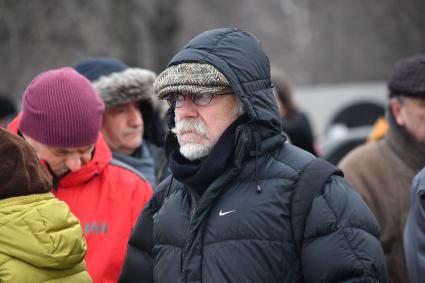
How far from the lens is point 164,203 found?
3.70 meters

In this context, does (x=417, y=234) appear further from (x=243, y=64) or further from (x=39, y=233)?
(x=39, y=233)

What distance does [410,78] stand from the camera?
5008mm

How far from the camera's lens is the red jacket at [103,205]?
4.22 m

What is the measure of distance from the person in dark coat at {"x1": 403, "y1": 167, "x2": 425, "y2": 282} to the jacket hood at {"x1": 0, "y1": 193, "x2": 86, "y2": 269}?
1.55 m

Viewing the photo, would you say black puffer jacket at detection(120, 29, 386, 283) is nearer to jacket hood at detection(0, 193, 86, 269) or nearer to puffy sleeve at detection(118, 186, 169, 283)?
puffy sleeve at detection(118, 186, 169, 283)

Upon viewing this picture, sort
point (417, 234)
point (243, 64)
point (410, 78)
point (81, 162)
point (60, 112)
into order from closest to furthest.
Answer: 1. point (243, 64)
2. point (417, 234)
3. point (60, 112)
4. point (81, 162)
5. point (410, 78)

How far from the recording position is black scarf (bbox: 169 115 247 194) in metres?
3.39

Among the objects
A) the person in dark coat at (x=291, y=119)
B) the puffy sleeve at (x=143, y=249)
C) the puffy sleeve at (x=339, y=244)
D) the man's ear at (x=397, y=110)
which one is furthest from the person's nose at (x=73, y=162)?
the person in dark coat at (x=291, y=119)

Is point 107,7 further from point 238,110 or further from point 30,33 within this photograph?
point 238,110

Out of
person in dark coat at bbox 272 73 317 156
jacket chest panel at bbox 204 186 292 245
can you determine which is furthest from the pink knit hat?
person in dark coat at bbox 272 73 317 156

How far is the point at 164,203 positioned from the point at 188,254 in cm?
38

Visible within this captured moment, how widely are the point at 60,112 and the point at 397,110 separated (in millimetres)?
2045

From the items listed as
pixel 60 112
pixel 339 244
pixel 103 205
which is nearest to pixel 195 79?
pixel 339 244

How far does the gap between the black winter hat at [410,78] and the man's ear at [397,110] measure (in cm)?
5
